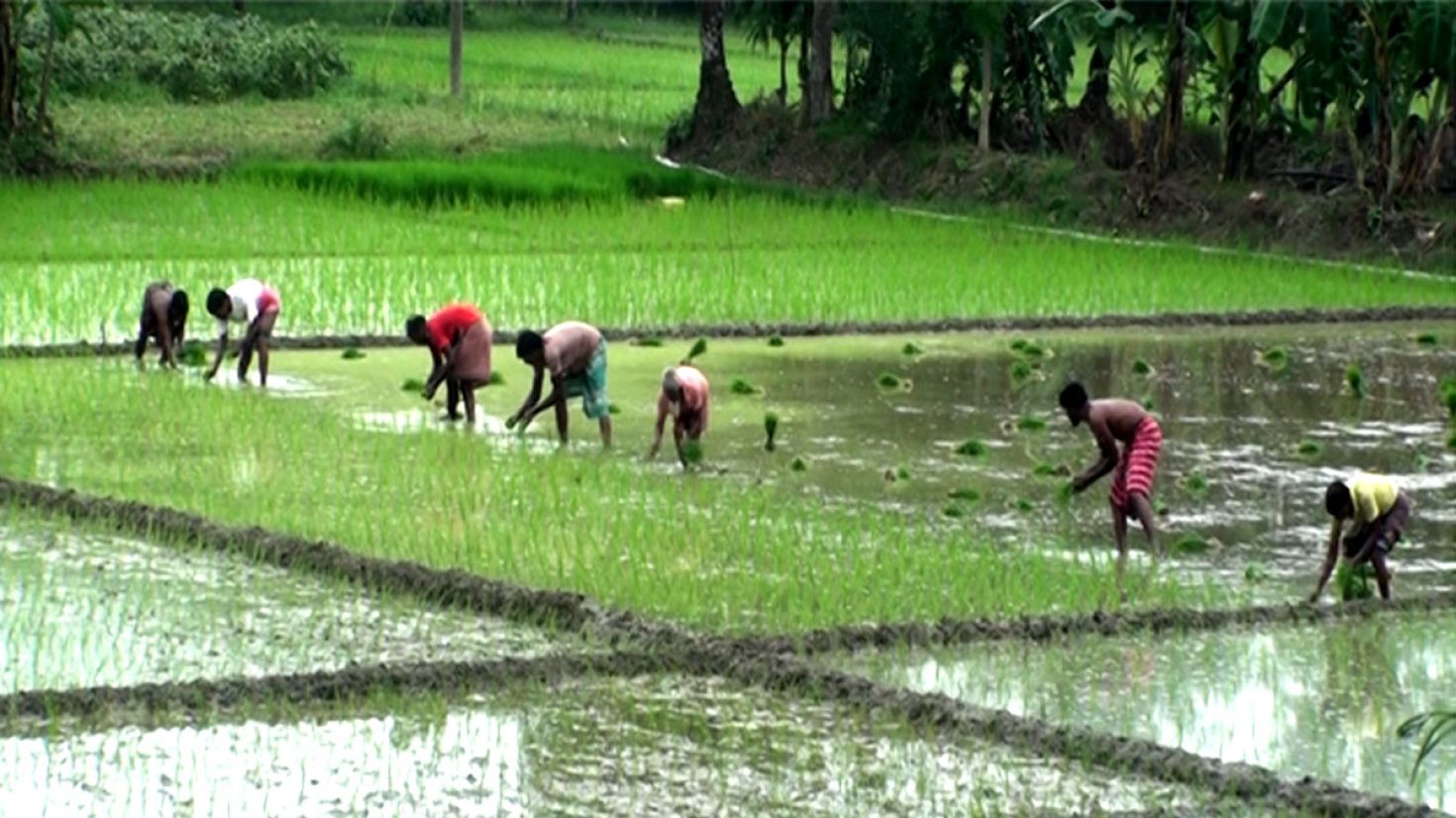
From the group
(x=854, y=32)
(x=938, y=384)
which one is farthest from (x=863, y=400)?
Result: (x=854, y=32)

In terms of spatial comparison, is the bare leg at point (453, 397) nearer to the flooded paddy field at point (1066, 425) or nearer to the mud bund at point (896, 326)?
the flooded paddy field at point (1066, 425)

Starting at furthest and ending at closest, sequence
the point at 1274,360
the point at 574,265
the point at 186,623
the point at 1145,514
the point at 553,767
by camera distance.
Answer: the point at 574,265 → the point at 1274,360 → the point at 1145,514 → the point at 186,623 → the point at 553,767

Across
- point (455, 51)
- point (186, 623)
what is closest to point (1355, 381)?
point (186, 623)

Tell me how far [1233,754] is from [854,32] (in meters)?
18.2

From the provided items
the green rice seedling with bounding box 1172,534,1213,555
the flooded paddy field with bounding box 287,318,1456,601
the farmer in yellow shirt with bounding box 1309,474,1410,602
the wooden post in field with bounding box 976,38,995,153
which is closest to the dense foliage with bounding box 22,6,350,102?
the wooden post in field with bounding box 976,38,995,153

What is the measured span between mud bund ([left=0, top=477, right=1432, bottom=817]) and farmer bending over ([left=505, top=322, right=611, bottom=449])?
6.33 feet

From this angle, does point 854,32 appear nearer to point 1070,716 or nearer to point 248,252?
point 248,252

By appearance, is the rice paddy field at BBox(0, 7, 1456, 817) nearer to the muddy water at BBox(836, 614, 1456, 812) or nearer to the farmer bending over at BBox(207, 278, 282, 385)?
the muddy water at BBox(836, 614, 1456, 812)

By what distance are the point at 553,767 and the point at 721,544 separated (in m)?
2.73

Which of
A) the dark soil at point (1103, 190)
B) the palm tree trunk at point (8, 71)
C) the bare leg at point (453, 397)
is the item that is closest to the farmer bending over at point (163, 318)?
the bare leg at point (453, 397)

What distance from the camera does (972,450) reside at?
11.4 meters

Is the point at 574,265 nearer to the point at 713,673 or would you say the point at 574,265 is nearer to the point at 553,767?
the point at 713,673

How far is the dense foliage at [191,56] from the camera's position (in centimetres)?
2684

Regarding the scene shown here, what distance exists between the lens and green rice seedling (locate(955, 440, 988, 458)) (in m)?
11.4
